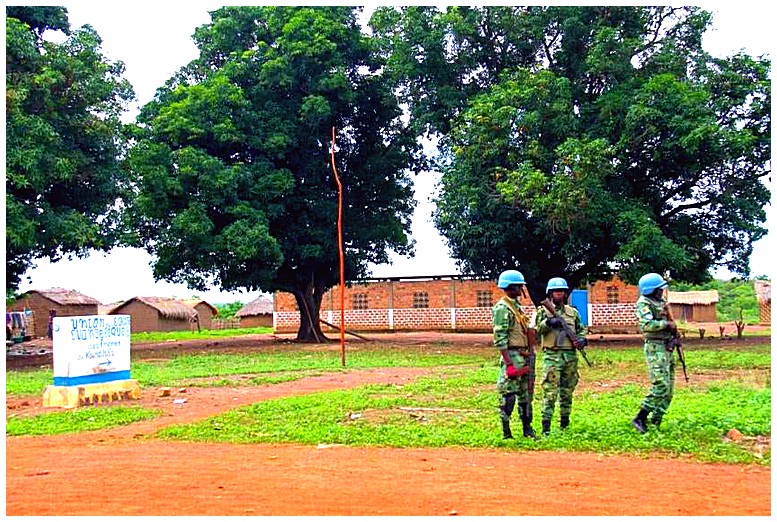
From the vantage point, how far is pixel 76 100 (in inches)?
933

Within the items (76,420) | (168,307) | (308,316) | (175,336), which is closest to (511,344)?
(76,420)

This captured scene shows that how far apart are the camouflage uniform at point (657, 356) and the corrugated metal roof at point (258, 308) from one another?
156 feet

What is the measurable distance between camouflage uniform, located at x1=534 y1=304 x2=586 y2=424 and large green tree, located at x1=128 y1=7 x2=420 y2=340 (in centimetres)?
1796

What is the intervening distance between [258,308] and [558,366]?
48.2 meters

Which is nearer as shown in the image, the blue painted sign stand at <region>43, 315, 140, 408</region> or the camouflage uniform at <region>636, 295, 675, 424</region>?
the camouflage uniform at <region>636, 295, 675, 424</region>

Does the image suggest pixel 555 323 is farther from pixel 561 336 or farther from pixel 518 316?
pixel 518 316

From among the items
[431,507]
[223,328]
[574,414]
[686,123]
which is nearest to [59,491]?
[431,507]

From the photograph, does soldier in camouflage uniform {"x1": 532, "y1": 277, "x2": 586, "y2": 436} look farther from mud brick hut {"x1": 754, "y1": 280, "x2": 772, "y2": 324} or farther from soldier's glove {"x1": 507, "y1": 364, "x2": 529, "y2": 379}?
mud brick hut {"x1": 754, "y1": 280, "x2": 772, "y2": 324}

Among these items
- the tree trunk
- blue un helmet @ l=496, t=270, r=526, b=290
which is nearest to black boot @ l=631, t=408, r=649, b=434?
blue un helmet @ l=496, t=270, r=526, b=290

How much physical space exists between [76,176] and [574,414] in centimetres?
1837

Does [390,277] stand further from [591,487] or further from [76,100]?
[591,487]

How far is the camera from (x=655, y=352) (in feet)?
30.1

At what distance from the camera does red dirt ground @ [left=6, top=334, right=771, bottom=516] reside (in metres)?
6.15

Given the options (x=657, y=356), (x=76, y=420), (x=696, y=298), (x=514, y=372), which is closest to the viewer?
(x=514, y=372)
